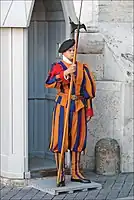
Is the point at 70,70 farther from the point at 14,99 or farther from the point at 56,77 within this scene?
the point at 14,99

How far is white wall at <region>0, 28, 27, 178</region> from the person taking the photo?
8.21m

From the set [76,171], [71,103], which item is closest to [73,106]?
[71,103]

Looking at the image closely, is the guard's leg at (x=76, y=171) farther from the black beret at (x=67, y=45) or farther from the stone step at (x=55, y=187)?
the black beret at (x=67, y=45)

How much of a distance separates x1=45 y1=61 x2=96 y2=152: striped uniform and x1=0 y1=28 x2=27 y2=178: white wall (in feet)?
1.33

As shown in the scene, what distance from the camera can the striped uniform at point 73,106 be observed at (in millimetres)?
8031

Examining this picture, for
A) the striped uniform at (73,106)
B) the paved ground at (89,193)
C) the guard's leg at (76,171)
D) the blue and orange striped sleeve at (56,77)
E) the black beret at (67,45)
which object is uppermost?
the black beret at (67,45)

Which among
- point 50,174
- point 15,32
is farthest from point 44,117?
point 15,32

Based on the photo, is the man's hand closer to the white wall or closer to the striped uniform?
the striped uniform

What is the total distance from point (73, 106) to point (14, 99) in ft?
2.47

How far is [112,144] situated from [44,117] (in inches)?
42.3

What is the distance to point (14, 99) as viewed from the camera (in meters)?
8.27

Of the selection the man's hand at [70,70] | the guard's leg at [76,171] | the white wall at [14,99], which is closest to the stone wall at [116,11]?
the white wall at [14,99]

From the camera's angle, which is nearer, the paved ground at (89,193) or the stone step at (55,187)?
the paved ground at (89,193)

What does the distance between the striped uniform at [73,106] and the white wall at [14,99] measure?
41cm
